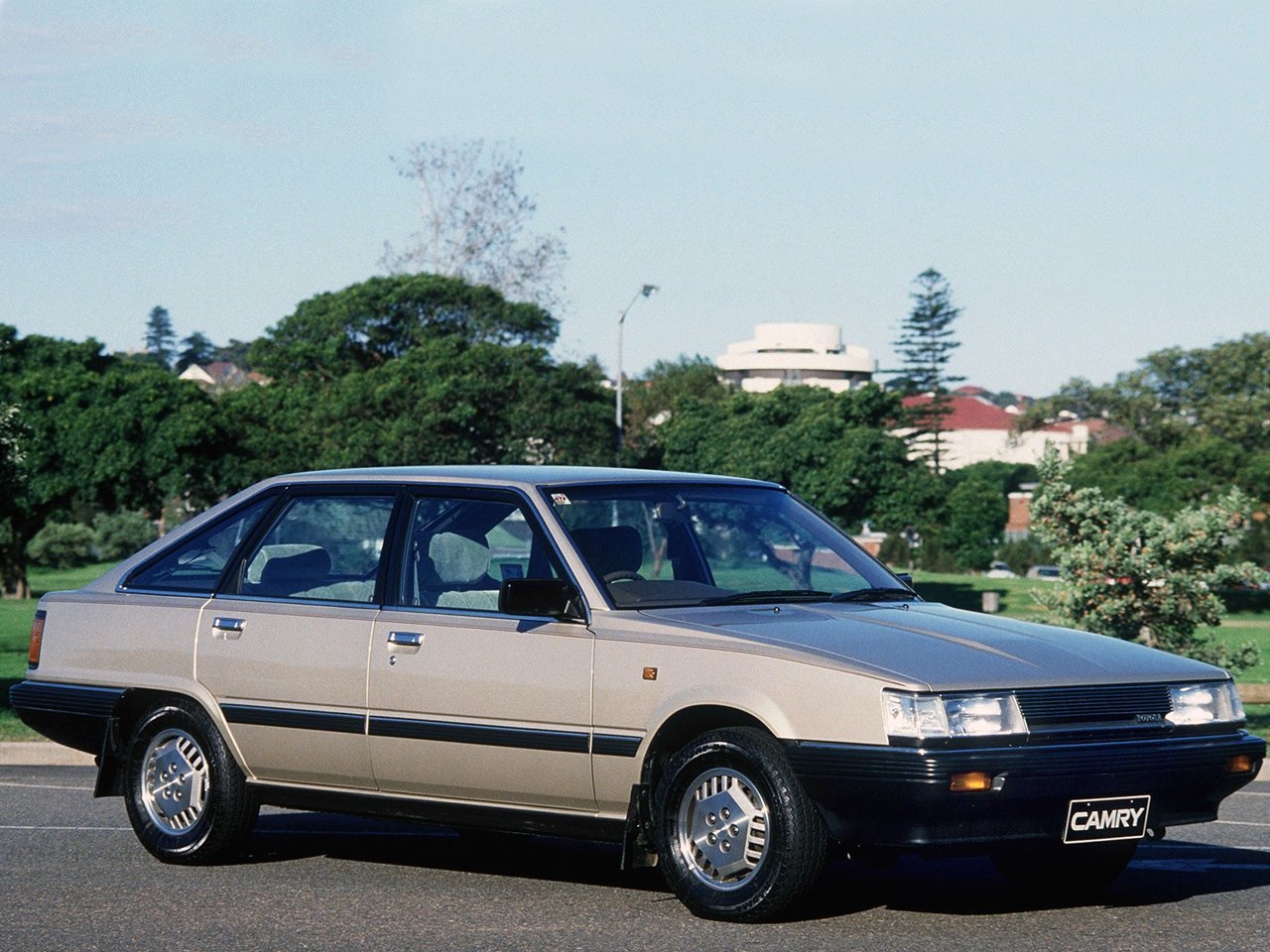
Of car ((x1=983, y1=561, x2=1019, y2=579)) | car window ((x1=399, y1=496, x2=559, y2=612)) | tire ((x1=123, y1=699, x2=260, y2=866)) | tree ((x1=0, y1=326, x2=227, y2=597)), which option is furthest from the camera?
car ((x1=983, y1=561, x2=1019, y2=579))

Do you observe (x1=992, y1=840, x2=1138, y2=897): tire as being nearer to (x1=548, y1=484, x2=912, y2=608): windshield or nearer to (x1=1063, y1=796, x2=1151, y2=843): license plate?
(x1=1063, y1=796, x2=1151, y2=843): license plate

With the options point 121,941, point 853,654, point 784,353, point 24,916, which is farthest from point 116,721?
point 784,353

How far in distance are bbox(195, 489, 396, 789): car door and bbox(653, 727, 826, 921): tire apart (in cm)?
147

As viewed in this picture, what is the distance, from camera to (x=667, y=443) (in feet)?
245

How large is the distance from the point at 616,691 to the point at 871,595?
1225mm

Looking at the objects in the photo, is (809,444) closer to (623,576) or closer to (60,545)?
(60,545)

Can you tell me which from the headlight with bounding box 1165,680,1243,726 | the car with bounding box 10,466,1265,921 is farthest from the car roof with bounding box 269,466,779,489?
the headlight with bounding box 1165,680,1243,726

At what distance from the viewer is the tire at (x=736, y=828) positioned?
651 centimetres

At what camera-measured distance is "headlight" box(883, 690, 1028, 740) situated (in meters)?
6.32

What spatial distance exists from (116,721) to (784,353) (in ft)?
536

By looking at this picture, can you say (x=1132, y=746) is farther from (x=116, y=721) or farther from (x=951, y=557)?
Answer: (x=951, y=557)

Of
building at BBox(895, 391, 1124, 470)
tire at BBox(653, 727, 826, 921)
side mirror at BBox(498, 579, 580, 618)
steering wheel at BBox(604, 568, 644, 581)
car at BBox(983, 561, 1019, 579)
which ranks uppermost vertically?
building at BBox(895, 391, 1124, 470)

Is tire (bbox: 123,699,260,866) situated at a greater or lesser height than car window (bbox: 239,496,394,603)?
lesser

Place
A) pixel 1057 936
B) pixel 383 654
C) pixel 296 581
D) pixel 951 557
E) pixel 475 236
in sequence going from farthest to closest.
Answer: pixel 951 557, pixel 475 236, pixel 296 581, pixel 383 654, pixel 1057 936
